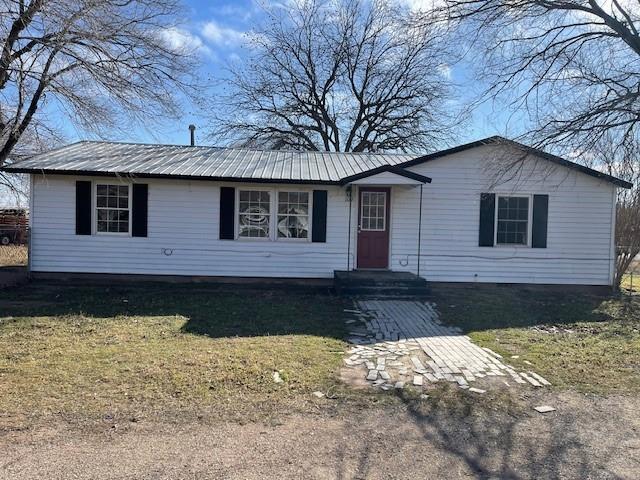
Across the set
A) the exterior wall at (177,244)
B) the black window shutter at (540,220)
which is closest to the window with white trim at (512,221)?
the black window shutter at (540,220)

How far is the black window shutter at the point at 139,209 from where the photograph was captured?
12445 mm

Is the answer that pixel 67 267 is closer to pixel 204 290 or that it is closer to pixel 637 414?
pixel 204 290

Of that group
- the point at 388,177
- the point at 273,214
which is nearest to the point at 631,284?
the point at 388,177

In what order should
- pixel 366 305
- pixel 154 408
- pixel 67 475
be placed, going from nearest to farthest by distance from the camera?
pixel 67 475
pixel 154 408
pixel 366 305

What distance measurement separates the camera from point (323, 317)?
9.27m

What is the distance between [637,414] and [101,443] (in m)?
4.96

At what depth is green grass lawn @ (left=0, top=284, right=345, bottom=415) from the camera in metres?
4.91

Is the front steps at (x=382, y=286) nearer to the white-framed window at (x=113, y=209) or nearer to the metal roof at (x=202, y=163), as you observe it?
the metal roof at (x=202, y=163)

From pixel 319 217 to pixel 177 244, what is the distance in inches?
147

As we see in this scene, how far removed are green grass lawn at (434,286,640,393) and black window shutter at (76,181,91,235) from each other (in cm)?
891

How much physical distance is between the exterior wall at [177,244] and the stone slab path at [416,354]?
10.7ft

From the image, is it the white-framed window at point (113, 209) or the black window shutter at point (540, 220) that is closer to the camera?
the white-framed window at point (113, 209)

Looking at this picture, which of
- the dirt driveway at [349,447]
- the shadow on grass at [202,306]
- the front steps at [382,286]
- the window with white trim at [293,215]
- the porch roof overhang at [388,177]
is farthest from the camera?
the window with white trim at [293,215]

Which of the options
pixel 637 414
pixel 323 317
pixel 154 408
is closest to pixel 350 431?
pixel 154 408
